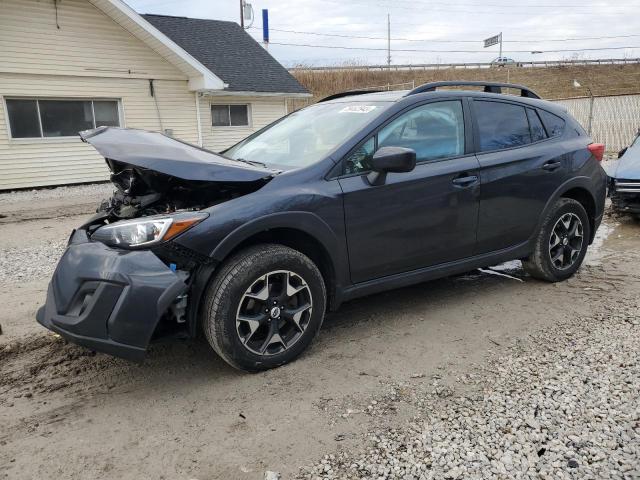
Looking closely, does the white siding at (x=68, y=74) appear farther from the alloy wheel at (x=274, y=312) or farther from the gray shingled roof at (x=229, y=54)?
the alloy wheel at (x=274, y=312)

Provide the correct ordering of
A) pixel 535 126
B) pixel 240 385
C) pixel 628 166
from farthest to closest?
pixel 628 166 → pixel 535 126 → pixel 240 385

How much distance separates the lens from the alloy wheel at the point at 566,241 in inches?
194

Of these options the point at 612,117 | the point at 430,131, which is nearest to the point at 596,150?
the point at 430,131

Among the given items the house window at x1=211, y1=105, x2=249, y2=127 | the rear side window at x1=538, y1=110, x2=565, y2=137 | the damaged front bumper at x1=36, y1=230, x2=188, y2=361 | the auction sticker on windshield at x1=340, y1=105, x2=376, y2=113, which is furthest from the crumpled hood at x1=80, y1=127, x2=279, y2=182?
the house window at x1=211, y1=105, x2=249, y2=127

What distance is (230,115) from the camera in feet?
57.5

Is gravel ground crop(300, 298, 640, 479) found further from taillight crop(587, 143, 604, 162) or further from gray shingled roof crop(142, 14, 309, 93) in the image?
gray shingled roof crop(142, 14, 309, 93)

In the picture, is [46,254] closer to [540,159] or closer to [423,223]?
[423,223]

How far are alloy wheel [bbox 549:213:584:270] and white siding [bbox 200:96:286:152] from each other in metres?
12.6

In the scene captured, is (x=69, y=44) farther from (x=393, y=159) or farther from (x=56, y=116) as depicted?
(x=393, y=159)

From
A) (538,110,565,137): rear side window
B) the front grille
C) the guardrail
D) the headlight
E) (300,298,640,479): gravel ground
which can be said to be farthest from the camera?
the guardrail

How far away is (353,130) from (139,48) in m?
13.1

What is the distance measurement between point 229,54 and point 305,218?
16.4 meters

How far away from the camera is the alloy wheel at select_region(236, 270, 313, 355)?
10.5 ft

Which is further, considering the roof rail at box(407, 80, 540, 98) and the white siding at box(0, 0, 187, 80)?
the white siding at box(0, 0, 187, 80)
